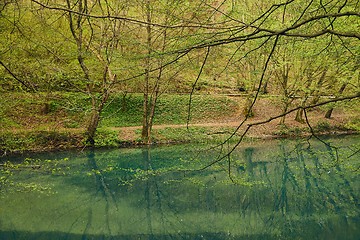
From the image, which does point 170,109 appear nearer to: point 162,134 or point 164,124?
point 164,124

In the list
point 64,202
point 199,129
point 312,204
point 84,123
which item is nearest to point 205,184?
point 312,204

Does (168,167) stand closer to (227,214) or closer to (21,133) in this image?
(227,214)

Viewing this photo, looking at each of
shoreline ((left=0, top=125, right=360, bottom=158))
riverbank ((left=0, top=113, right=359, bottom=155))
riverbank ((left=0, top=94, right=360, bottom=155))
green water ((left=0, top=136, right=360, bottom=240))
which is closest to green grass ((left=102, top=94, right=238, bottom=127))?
riverbank ((left=0, top=94, right=360, bottom=155))

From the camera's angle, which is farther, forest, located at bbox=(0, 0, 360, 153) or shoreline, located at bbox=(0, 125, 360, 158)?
shoreline, located at bbox=(0, 125, 360, 158)

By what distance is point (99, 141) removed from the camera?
14.8 metres

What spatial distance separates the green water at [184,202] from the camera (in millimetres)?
6695

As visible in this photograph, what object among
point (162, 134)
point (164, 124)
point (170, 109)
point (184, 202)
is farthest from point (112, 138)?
point (184, 202)

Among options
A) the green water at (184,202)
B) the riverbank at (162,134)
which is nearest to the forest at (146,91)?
the riverbank at (162,134)

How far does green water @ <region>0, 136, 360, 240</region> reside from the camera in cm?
670

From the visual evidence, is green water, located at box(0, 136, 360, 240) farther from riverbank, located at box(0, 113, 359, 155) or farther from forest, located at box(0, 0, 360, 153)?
forest, located at box(0, 0, 360, 153)

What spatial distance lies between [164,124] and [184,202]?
10.5m

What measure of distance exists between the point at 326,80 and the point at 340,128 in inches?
132

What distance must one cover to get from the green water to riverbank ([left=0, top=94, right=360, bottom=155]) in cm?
233

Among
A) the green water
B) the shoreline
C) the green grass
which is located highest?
the green grass
